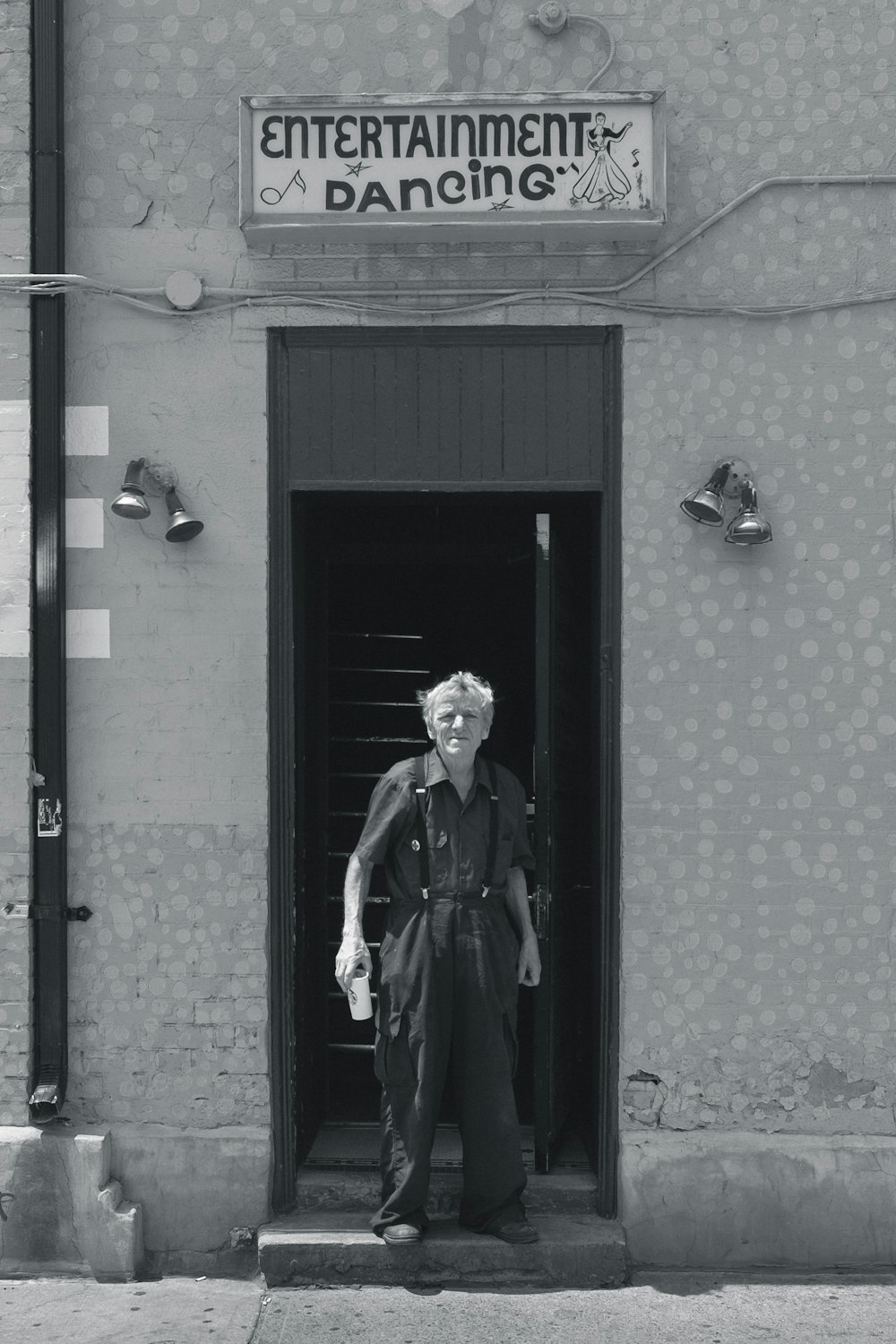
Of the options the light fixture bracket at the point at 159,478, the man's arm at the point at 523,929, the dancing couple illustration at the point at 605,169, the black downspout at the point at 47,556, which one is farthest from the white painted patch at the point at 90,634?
the dancing couple illustration at the point at 605,169

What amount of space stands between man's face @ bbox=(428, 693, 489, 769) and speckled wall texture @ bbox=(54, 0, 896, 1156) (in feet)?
2.15

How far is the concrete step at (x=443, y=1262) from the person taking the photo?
4996 millimetres

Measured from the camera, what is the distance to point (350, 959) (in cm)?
488

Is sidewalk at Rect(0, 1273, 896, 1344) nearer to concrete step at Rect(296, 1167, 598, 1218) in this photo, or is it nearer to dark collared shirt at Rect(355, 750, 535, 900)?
concrete step at Rect(296, 1167, 598, 1218)

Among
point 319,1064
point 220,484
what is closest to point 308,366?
point 220,484

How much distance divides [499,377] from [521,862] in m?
1.92

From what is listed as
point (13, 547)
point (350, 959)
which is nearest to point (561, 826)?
point (350, 959)

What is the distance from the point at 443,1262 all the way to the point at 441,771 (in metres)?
1.82

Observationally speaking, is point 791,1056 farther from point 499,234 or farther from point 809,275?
point 499,234

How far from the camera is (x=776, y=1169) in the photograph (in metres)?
5.16

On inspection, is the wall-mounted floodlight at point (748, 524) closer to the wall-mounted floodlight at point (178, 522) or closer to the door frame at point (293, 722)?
the door frame at point (293, 722)

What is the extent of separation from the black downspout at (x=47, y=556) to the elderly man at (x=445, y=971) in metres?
1.21

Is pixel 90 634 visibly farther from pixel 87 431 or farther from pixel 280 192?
pixel 280 192

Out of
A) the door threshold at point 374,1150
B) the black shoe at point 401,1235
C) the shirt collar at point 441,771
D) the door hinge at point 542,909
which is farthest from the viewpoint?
the door threshold at point 374,1150
